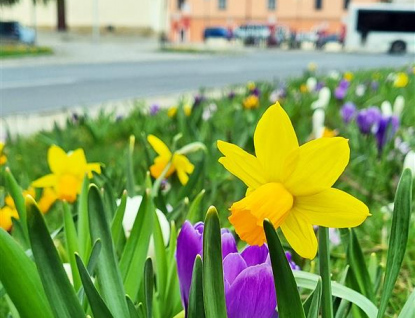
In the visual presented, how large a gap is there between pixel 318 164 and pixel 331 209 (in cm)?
4

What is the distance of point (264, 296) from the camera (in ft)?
1.73

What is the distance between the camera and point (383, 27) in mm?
23312

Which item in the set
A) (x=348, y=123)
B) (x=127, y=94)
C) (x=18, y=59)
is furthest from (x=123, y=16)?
(x=348, y=123)

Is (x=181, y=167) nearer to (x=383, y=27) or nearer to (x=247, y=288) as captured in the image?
(x=247, y=288)

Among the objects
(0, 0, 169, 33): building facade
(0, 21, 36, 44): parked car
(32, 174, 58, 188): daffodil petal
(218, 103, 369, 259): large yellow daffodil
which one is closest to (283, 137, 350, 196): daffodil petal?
(218, 103, 369, 259): large yellow daffodil

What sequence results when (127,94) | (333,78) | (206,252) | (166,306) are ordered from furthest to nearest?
1. (127,94)
2. (333,78)
3. (166,306)
4. (206,252)

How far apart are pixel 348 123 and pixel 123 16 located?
112 feet

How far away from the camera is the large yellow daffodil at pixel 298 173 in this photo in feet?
1.64

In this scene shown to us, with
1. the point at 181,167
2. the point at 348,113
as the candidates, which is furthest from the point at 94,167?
the point at 348,113

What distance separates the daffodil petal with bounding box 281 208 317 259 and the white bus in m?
23.3

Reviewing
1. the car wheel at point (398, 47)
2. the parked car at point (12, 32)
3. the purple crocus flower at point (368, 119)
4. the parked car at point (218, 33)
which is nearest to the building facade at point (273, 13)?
the parked car at point (218, 33)

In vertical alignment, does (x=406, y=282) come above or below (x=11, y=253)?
below

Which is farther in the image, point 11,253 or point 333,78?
point 333,78

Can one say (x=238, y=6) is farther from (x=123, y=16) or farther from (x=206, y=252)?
(x=206, y=252)
